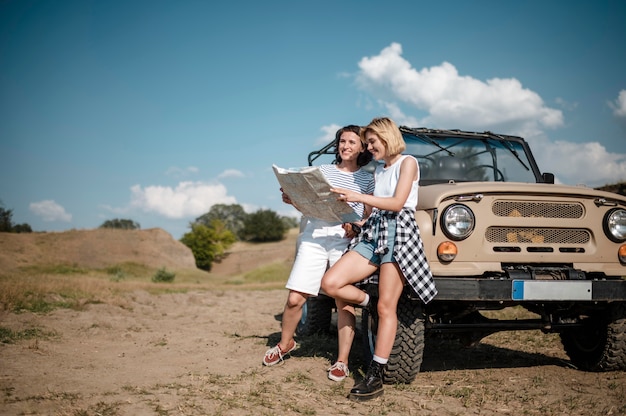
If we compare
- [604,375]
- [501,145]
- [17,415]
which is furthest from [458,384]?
[17,415]

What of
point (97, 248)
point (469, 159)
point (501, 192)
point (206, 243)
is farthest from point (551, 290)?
point (206, 243)

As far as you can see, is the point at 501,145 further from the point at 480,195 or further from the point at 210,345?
the point at 210,345

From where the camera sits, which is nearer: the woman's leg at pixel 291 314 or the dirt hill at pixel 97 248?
the woman's leg at pixel 291 314

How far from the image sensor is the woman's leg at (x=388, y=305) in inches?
138

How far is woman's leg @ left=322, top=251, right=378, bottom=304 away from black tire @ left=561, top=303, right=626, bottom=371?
2099 millimetres

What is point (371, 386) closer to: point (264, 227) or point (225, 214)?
point (264, 227)

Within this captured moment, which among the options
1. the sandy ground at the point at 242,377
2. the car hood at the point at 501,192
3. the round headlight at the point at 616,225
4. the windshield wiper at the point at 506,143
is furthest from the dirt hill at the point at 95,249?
the round headlight at the point at 616,225

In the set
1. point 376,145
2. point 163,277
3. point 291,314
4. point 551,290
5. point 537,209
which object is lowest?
point 163,277

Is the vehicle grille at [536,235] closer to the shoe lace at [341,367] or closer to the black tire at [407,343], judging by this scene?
the black tire at [407,343]

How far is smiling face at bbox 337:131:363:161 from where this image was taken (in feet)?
13.2

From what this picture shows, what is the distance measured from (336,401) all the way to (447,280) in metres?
1.14

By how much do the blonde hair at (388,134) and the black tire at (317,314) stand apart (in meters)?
2.60

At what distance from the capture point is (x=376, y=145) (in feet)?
11.9

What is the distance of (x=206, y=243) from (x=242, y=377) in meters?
48.0
